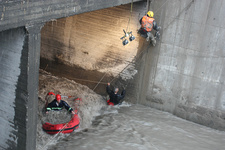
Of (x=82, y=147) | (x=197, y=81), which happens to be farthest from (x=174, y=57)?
(x=82, y=147)

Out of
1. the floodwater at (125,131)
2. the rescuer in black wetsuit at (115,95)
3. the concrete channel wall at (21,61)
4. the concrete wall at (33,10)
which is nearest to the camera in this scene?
the concrete wall at (33,10)

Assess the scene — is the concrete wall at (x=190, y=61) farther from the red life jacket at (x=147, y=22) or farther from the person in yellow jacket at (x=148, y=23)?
the red life jacket at (x=147, y=22)

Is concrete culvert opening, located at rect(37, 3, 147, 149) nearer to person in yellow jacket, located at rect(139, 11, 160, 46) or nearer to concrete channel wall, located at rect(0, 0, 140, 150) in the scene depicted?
person in yellow jacket, located at rect(139, 11, 160, 46)

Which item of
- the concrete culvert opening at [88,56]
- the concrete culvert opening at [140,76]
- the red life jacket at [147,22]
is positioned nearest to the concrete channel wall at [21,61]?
the concrete culvert opening at [140,76]

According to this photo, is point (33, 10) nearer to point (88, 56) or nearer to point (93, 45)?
point (93, 45)

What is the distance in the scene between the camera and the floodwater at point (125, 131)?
316 inches

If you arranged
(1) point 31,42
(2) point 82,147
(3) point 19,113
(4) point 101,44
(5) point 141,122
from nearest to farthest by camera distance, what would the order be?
Result: 1. (1) point 31,42
2. (3) point 19,113
3. (2) point 82,147
4. (5) point 141,122
5. (4) point 101,44

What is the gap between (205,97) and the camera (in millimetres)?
9281

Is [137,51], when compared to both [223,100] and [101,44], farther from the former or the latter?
[223,100]

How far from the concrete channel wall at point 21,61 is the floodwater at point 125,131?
7.79 ft

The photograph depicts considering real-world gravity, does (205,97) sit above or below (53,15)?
below

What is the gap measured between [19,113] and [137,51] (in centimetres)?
537

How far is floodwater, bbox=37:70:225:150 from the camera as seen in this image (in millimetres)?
8039

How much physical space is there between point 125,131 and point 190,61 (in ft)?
10.2
